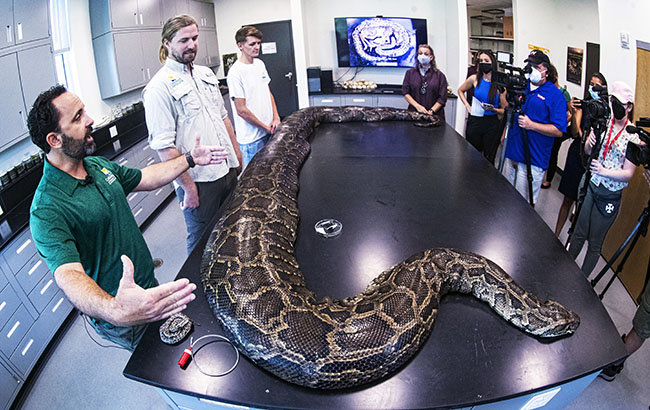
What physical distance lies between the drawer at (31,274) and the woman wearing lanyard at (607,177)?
4.09 meters

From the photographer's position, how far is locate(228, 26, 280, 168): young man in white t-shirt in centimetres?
404

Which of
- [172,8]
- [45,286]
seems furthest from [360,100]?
[45,286]

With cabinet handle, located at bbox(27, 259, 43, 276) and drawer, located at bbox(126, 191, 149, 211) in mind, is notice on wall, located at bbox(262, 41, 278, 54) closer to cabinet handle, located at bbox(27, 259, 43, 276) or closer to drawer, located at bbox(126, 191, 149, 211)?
drawer, located at bbox(126, 191, 149, 211)

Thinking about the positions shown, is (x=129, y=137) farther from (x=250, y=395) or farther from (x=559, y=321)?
(x=559, y=321)

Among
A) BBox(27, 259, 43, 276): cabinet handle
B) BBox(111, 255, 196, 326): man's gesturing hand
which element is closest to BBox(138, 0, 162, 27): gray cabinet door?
BBox(27, 259, 43, 276): cabinet handle

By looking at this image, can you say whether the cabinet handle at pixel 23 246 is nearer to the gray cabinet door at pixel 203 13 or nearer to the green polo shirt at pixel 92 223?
the green polo shirt at pixel 92 223

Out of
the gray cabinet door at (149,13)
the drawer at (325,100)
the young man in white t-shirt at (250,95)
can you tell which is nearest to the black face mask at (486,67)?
the young man in white t-shirt at (250,95)

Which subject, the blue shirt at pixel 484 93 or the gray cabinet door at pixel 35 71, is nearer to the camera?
the gray cabinet door at pixel 35 71

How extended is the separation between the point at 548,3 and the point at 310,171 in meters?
3.78

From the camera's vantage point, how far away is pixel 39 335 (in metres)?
2.96

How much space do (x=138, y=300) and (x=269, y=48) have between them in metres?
8.12

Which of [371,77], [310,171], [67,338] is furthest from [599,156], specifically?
[371,77]

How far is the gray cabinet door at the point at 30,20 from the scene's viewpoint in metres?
3.41

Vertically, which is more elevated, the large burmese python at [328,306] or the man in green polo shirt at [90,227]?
the man in green polo shirt at [90,227]
